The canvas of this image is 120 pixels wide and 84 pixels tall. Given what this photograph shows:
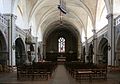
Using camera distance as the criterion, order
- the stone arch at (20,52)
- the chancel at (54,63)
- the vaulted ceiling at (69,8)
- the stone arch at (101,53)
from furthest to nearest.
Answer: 1. the stone arch at (101,53)
2. the vaulted ceiling at (69,8)
3. the stone arch at (20,52)
4. the chancel at (54,63)

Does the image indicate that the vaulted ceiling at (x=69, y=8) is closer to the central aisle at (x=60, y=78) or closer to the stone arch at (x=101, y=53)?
the stone arch at (x=101, y=53)

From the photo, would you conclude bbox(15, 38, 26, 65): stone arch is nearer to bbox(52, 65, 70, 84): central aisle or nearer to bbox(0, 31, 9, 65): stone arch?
bbox(0, 31, 9, 65): stone arch

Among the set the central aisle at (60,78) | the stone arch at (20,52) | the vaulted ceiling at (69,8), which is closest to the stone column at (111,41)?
the vaulted ceiling at (69,8)

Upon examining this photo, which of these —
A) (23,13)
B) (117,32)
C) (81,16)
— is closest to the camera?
(117,32)

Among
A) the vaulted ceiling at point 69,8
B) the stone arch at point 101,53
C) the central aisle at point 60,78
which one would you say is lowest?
the central aisle at point 60,78

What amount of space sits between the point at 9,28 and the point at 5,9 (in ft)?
6.23

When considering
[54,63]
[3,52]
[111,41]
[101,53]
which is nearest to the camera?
[3,52]

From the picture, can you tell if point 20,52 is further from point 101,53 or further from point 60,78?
point 60,78

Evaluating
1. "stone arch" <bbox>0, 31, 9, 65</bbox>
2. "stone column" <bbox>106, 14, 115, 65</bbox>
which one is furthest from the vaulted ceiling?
"stone arch" <bbox>0, 31, 9, 65</bbox>

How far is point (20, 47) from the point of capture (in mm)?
31922

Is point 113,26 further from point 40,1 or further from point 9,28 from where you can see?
point 40,1

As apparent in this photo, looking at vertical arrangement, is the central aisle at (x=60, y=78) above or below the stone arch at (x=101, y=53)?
below

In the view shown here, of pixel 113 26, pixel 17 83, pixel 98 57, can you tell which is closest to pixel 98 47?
pixel 98 57

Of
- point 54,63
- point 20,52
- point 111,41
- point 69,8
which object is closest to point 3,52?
point 20,52
